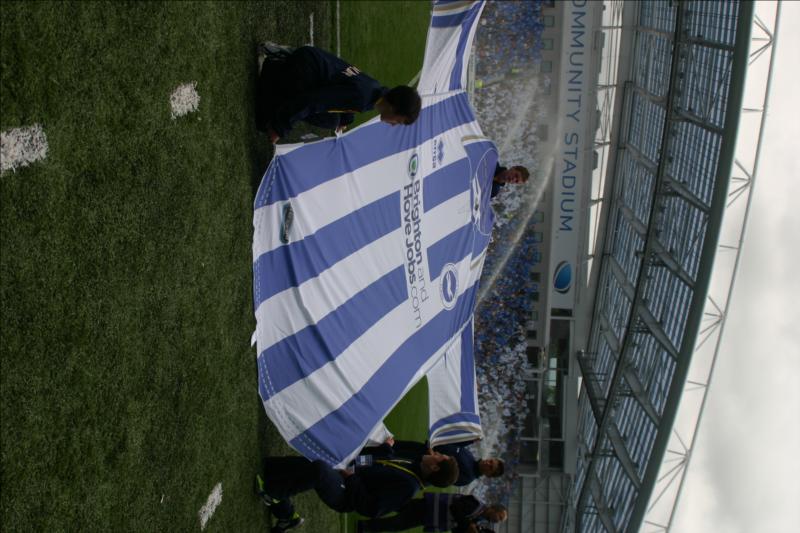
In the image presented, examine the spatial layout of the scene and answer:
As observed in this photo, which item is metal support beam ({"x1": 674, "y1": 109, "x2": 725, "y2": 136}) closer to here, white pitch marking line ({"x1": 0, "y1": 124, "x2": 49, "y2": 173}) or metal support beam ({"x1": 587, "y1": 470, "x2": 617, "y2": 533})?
metal support beam ({"x1": 587, "y1": 470, "x2": 617, "y2": 533})

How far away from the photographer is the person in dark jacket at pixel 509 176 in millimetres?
7010

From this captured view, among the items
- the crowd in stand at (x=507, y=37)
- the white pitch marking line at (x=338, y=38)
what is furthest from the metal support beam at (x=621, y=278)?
the white pitch marking line at (x=338, y=38)

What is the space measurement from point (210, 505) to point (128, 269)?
172cm

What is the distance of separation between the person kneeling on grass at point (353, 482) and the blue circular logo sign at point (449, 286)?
1.38 m

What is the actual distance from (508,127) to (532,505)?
30.4 feet

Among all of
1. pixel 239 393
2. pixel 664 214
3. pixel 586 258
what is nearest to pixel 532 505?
pixel 586 258

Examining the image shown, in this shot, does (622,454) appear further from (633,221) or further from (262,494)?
(262,494)

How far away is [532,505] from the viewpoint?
56.0 ft

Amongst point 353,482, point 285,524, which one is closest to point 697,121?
point 353,482

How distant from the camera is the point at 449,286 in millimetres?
5824

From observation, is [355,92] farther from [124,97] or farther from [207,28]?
[124,97]

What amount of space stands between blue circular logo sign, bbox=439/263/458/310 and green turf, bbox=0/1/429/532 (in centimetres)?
178

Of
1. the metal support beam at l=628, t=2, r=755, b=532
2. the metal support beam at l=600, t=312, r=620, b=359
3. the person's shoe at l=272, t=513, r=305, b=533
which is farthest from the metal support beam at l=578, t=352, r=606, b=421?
the person's shoe at l=272, t=513, r=305, b=533

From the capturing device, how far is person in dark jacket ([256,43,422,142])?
4184 mm
